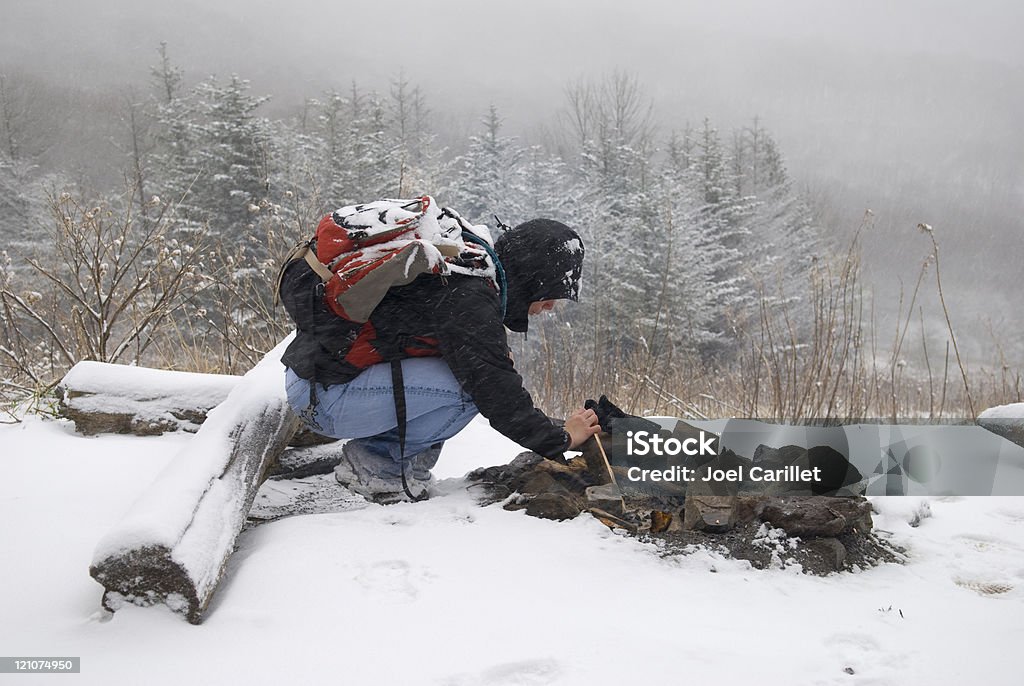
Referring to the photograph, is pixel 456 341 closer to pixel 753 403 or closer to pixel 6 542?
pixel 6 542

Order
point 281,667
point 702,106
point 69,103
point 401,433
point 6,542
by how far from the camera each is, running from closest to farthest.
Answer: point 281,667
point 6,542
point 401,433
point 69,103
point 702,106

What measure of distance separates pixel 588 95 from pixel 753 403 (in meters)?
28.6

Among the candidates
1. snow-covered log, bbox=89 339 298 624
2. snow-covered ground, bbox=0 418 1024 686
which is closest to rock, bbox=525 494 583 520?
snow-covered ground, bbox=0 418 1024 686

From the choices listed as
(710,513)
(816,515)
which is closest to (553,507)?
(710,513)

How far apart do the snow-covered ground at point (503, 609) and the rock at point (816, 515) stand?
133 millimetres

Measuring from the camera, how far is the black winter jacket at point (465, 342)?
1827mm

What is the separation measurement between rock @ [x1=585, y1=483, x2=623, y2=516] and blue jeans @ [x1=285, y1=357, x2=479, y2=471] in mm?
452

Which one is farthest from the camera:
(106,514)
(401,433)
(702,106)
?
(702,106)

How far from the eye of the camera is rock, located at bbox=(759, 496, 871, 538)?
Answer: 5.44 ft

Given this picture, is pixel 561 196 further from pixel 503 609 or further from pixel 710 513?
pixel 503 609

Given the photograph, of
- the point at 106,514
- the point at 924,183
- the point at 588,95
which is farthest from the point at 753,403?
the point at 924,183

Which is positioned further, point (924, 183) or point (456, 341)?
point (924, 183)

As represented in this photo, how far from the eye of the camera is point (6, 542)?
1.63 metres

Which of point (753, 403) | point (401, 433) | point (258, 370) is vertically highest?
point (258, 370)
